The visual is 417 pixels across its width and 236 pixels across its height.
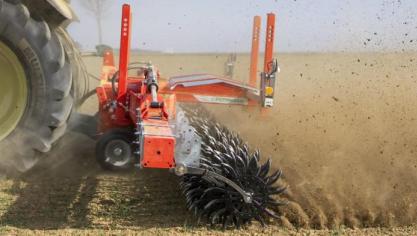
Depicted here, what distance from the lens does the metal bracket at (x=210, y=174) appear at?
122 inches

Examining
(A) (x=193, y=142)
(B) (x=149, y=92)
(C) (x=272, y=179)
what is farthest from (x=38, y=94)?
(C) (x=272, y=179)

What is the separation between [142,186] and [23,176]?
1000 mm

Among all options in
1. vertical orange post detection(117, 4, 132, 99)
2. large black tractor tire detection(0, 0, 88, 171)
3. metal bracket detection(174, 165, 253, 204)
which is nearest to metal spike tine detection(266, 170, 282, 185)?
metal bracket detection(174, 165, 253, 204)

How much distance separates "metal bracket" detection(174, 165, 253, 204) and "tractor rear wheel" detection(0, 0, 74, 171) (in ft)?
3.53

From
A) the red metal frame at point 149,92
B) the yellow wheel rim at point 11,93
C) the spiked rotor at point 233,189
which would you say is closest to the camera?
the spiked rotor at point 233,189

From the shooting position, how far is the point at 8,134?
141 inches

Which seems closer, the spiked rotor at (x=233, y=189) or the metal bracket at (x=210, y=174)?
the metal bracket at (x=210, y=174)

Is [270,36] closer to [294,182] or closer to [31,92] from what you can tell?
[294,182]

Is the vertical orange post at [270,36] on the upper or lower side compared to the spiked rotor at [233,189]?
upper

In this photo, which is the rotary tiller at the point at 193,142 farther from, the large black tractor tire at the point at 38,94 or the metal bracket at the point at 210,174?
the large black tractor tire at the point at 38,94

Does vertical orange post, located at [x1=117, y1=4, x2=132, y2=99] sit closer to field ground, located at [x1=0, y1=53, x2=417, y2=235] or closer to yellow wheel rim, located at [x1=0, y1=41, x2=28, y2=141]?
field ground, located at [x1=0, y1=53, x2=417, y2=235]

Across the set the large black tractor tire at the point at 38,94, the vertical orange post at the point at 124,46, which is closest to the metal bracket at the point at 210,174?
the large black tractor tire at the point at 38,94

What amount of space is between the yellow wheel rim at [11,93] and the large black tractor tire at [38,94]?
0.12ft

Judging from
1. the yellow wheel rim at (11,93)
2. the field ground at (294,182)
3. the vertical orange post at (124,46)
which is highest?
the vertical orange post at (124,46)
